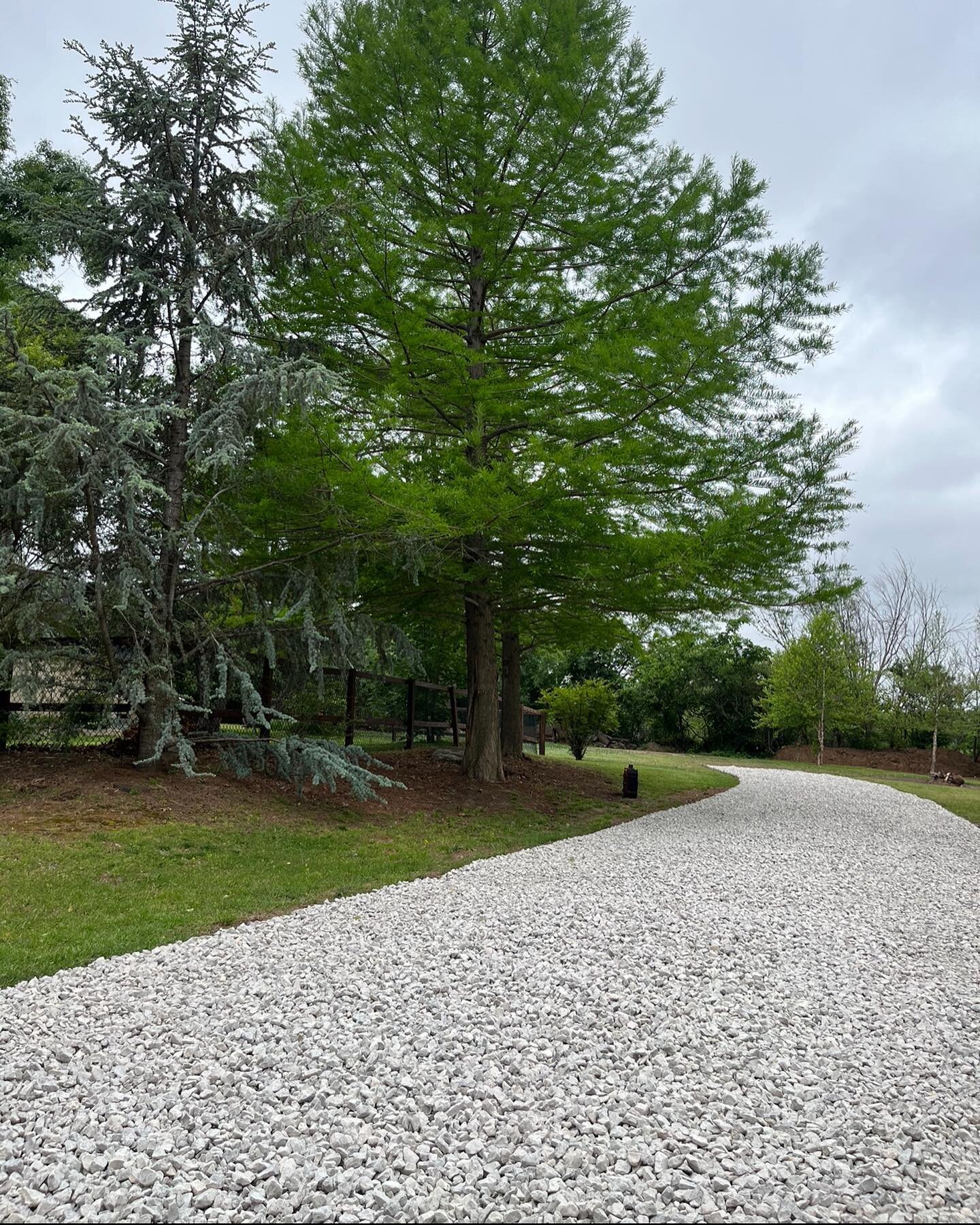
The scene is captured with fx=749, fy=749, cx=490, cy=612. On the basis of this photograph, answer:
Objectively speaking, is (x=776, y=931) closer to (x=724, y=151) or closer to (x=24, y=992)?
(x=24, y=992)

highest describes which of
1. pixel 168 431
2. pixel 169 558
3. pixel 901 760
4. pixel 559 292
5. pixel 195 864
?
pixel 559 292

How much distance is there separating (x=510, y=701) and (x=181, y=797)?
7497mm

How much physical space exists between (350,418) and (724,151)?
583 centimetres

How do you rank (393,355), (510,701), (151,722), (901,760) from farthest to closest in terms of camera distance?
(901,760) < (510,701) < (393,355) < (151,722)

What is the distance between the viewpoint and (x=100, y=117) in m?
8.66

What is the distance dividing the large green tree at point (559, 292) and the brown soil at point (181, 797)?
9.70 feet

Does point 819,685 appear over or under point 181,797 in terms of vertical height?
over

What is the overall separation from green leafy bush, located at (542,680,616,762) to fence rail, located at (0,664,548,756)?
2327mm

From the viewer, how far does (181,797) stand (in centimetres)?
773

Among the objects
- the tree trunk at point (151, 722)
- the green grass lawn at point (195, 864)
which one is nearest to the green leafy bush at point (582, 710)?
the green grass lawn at point (195, 864)

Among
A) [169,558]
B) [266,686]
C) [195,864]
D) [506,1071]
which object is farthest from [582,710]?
[506,1071]

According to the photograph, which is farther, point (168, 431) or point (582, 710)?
point (582, 710)

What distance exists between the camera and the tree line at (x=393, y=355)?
26.4ft

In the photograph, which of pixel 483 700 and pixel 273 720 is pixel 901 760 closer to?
pixel 483 700
